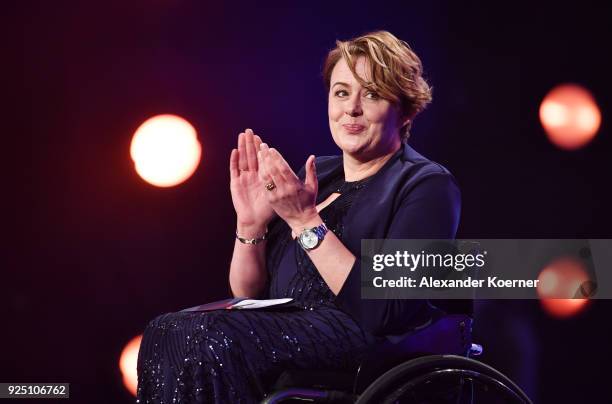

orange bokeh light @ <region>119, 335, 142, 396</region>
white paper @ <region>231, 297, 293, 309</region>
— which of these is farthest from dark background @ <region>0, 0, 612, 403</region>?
white paper @ <region>231, 297, 293, 309</region>

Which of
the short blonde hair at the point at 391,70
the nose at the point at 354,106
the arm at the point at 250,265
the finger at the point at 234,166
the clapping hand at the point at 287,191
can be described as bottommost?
the arm at the point at 250,265

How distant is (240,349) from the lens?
1.43m

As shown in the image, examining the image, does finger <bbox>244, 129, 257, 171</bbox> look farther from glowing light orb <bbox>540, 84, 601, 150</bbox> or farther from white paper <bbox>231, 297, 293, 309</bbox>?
glowing light orb <bbox>540, 84, 601, 150</bbox>

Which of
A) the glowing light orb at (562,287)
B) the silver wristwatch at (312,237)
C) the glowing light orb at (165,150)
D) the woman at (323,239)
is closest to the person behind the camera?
the woman at (323,239)

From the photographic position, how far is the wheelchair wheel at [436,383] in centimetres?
134

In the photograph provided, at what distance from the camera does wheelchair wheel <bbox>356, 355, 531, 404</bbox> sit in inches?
52.6

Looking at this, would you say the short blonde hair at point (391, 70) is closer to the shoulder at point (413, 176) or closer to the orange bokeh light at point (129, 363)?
the shoulder at point (413, 176)

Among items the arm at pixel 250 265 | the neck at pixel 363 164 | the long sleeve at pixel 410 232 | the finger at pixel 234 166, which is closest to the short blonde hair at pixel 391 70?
the neck at pixel 363 164

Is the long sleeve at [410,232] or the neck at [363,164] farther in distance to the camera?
the neck at [363,164]

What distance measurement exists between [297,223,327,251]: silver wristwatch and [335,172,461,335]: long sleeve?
9 centimetres

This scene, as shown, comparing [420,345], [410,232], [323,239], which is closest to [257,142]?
[323,239]

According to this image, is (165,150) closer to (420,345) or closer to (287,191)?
(287,191)

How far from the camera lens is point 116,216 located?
2.62 m

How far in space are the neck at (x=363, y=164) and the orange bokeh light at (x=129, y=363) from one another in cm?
120
